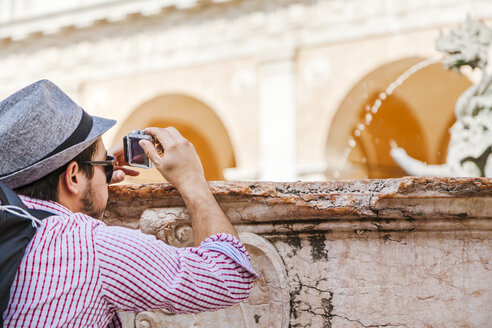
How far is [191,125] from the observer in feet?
39.5

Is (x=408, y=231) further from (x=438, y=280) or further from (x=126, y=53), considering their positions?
(x=126, y=53)

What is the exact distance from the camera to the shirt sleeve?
1043 mm

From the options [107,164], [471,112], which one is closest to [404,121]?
[471,112]

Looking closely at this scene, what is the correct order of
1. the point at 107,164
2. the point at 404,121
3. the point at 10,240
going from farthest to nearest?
the point at 404,121 < the point at 107,164 < the point at 10,240

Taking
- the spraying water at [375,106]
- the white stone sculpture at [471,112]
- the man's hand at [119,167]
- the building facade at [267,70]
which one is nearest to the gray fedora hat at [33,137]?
the man's hand at [119,167]

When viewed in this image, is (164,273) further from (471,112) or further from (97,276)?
(471,112)

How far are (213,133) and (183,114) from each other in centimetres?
92

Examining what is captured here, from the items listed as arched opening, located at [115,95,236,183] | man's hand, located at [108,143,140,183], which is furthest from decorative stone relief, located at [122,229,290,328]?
arched opening, located at [115,95,236,183]

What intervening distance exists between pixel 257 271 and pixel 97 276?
0.52 m

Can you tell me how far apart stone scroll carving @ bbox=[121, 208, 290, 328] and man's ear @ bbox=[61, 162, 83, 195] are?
0.32 meters

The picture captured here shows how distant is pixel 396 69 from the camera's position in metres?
9.07

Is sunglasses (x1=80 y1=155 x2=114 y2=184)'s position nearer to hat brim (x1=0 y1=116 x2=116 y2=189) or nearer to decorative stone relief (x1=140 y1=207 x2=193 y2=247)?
hat brim (x1=0 y1=116 x2=116 y2=189)

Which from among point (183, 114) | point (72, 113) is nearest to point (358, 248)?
point (72, 113)

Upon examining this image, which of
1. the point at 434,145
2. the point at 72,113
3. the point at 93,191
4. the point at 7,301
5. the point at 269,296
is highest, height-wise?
the point at 434,145
